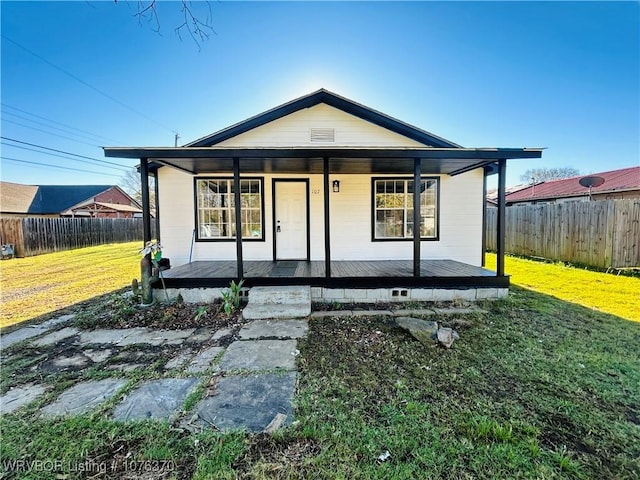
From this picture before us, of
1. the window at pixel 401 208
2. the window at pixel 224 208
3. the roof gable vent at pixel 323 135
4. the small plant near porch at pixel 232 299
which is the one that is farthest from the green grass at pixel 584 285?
the window at pixel 224 208

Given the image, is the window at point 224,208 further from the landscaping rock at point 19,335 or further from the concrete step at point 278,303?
the landscaping rock at point 19,335

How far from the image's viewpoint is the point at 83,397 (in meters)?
2.53

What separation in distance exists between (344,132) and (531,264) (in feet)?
25.9

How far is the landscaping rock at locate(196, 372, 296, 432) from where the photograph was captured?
2.18 metres

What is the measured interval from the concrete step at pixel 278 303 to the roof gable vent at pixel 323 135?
13.8ft

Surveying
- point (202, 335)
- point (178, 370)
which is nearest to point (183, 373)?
point (178, 370)

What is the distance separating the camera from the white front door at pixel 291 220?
293 inches

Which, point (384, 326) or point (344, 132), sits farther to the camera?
point (344, 132)

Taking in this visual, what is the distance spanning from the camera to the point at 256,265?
683cm

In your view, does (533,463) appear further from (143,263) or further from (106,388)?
(143,263)

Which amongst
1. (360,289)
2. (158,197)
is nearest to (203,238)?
(158,197)

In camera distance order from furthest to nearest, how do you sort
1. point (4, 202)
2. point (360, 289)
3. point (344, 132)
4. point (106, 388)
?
1. point (4, 202)
2. point (344, 132)
3. point (360, 289)
4. point (106, 388)

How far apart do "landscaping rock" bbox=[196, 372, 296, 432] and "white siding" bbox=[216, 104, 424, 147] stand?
19.5ft

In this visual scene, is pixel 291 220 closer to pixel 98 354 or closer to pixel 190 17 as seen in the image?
pixel 98 354
